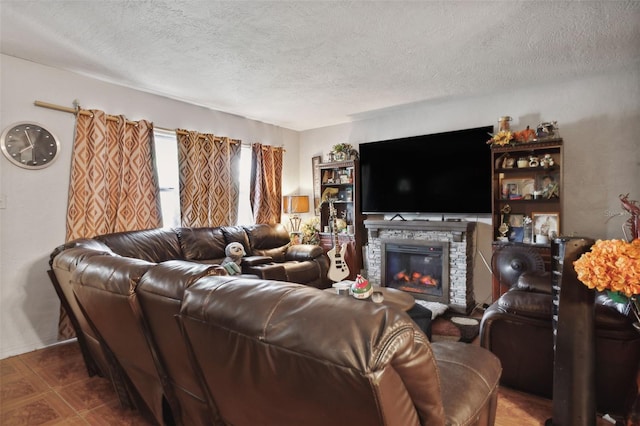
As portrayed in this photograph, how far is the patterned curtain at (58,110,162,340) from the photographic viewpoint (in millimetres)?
3287

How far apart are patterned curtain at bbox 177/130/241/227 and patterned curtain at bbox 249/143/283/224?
341mm

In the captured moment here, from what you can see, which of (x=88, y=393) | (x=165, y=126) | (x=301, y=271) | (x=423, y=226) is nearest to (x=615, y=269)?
(x=423, y=226)

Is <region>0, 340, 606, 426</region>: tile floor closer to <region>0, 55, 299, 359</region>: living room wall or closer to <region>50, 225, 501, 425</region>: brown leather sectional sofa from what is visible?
<region>0, 55, 299, 359</region>: living room wall

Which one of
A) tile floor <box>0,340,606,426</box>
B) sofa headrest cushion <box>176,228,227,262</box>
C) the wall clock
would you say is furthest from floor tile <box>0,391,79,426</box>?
the wall clock

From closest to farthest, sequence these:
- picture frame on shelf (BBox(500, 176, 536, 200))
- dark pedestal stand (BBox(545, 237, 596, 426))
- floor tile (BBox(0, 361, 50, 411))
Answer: dark pedestal stand (BBox(545, 237, 596, 426)) → floor tile (BBox(0, 361, 50, 411)) → picture frame on shelf (BBox(500, 176, 536, 200))

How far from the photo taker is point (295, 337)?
2.50ft

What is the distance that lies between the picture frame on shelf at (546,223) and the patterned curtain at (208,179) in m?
3.68

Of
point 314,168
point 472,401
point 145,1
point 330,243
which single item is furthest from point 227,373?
point 314,168

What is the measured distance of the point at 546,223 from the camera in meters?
3.57

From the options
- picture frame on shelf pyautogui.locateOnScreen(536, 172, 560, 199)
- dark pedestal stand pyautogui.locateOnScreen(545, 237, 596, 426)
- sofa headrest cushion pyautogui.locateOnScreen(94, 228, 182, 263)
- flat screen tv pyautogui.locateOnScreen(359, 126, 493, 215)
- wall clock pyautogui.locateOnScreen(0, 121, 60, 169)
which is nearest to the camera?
dark pedestal stand pyautogui.locateOnScreen(545, 237, 596, 426)

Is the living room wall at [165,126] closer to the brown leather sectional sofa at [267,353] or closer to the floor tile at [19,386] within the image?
the floor tile at [19,386]

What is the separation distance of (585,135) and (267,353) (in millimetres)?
4099

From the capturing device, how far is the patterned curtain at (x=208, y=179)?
419 cm

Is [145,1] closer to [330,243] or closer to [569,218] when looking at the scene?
[330,243]
